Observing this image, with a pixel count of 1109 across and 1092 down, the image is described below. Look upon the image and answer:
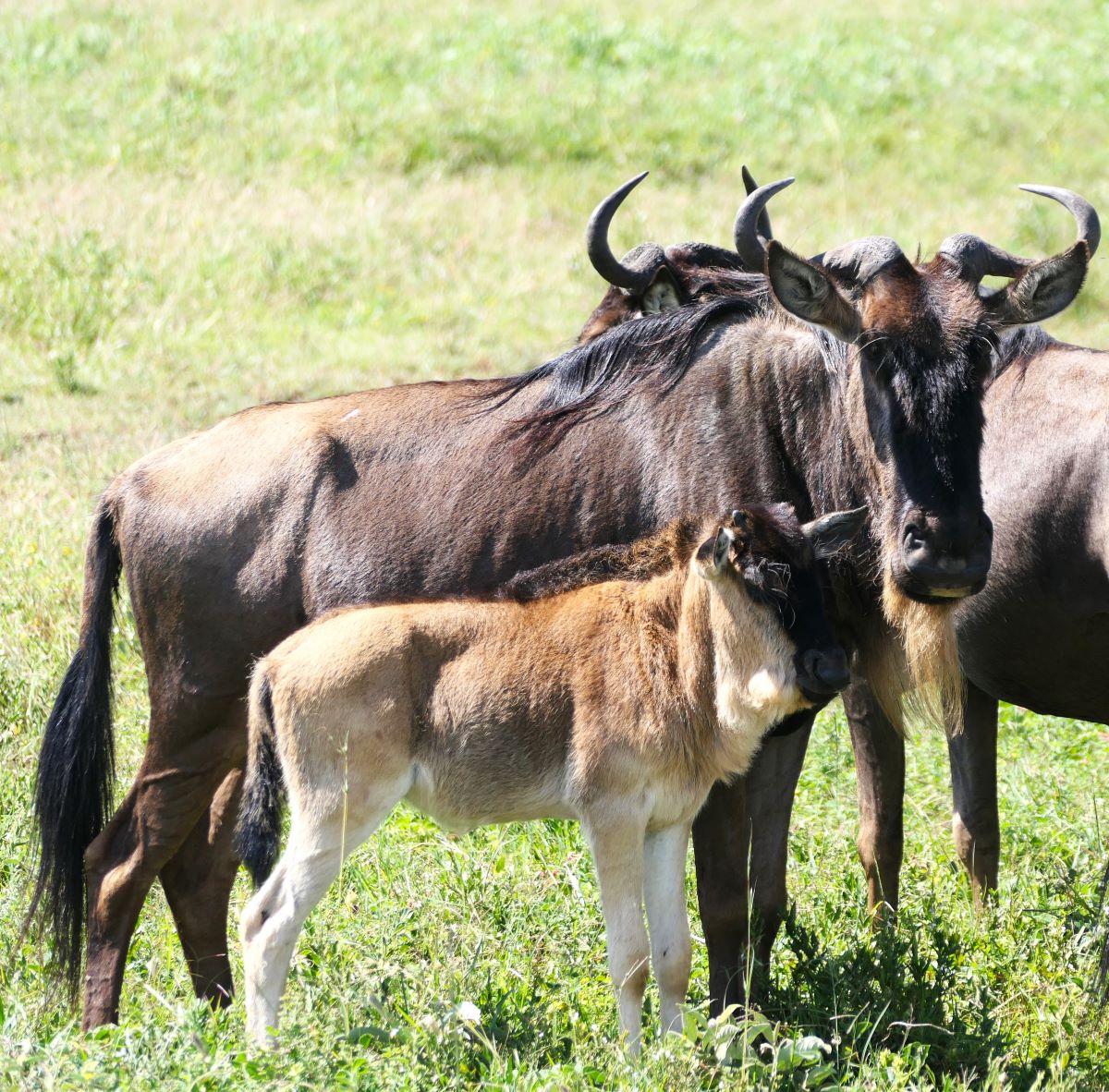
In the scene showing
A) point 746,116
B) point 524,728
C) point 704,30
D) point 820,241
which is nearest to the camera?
point 524,728

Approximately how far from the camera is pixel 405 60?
786 inches

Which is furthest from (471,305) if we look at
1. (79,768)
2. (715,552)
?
(715,552)

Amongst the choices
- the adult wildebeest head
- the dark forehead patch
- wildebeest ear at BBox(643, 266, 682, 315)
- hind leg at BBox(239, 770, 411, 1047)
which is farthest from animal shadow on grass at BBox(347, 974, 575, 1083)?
wildebeest ear at BBox(643, 266, 682, 315)

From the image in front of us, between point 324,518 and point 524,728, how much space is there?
1086 mm

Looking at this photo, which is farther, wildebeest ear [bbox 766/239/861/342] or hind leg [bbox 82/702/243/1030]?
hind leg [bbox 82/702/243/1030]

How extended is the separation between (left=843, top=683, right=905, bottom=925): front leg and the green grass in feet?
0.38

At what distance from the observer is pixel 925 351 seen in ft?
13.5

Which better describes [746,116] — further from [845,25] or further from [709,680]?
[709,680]

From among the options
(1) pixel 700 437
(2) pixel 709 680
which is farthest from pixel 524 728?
(1) pixel 700 437

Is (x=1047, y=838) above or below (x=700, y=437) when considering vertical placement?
below

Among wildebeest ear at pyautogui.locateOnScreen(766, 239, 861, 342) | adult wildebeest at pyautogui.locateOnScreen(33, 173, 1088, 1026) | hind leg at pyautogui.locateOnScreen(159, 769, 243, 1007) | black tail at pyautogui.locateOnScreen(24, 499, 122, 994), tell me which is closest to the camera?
wildebeest ear at pyautogui.locateOnScreen(766, 239, 861, 342)

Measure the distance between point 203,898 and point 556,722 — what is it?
5.32 feet

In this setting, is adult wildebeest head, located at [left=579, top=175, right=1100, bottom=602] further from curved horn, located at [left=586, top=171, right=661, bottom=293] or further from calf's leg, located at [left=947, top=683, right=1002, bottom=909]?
calf's leg, located at [left=947, top=683, right=1002, bottom=909]

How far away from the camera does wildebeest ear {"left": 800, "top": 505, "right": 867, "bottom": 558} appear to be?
392 cm
